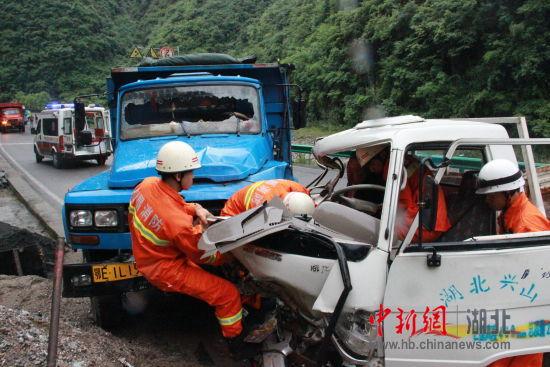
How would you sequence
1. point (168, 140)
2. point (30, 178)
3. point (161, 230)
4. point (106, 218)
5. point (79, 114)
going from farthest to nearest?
point (30, 178) → point (79, 114) → point (168, 140) → point (106, 218) → point (161, 230)

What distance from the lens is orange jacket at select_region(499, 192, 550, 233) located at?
310 cm

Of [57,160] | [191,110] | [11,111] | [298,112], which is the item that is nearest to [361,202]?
[191,110]

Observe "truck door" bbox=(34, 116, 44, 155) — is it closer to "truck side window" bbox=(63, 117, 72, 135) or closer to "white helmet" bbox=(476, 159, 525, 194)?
"truck side window" bbox=(63, 117, 72, 135)

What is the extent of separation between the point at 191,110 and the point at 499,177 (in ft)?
12.5

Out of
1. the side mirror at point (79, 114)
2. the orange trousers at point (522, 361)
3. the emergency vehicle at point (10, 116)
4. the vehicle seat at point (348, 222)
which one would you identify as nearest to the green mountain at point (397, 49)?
the side mirror at point (79, 114)

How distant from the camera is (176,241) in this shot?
349cm

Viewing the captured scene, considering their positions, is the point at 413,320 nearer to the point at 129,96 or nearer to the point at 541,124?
the point at 129,96

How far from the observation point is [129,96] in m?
6.20

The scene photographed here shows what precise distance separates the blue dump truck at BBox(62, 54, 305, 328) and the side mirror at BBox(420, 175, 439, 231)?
206 centimetres

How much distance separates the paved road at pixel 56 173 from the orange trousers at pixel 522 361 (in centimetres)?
942

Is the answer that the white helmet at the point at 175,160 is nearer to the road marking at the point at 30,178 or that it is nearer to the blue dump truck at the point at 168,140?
the blue dump truck at the point at 168,140

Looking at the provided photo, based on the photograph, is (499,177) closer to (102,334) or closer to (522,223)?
A: (522,223)

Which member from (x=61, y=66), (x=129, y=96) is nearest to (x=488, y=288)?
(x=129, y=96)

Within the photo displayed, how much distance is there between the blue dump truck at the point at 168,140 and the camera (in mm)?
4426
